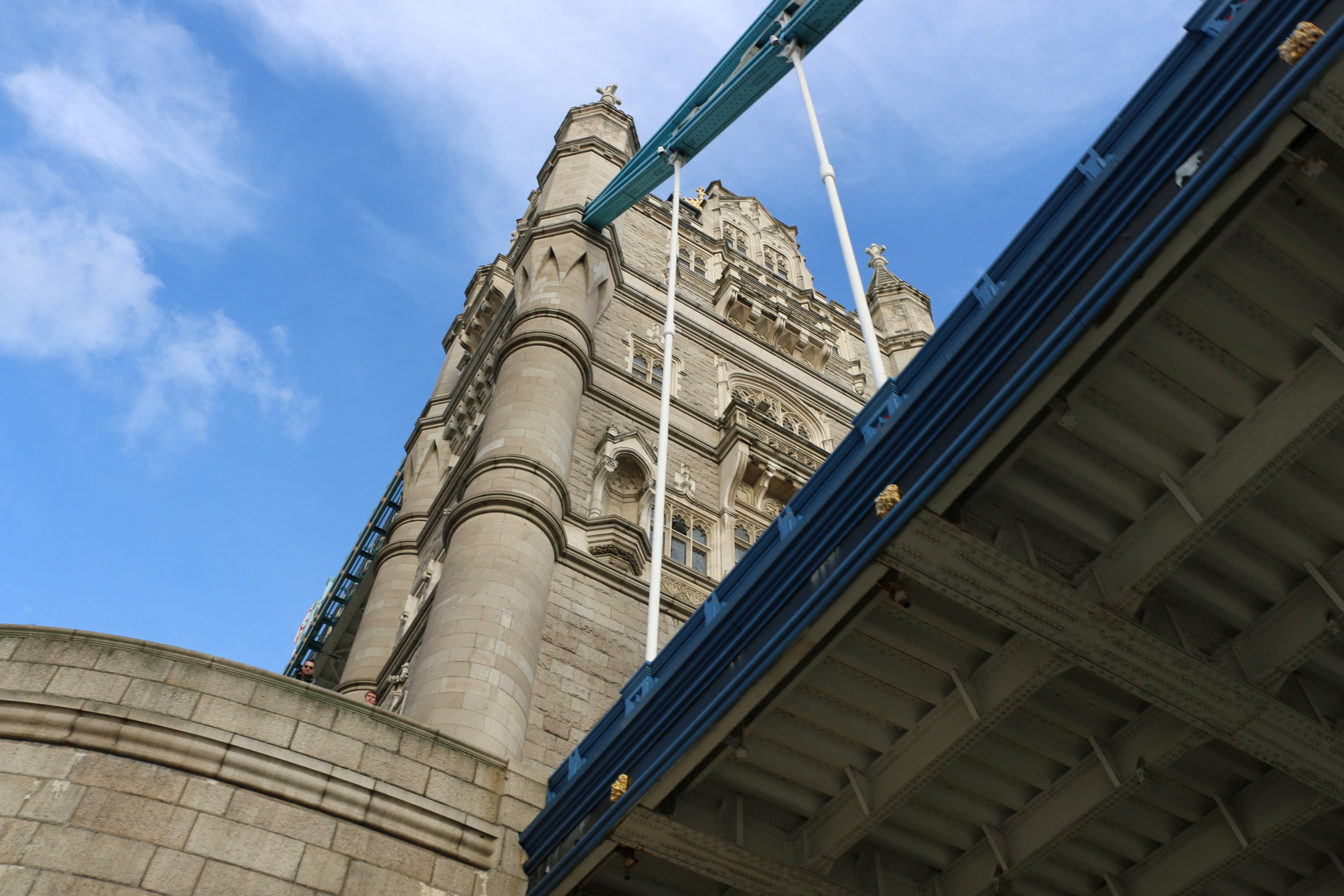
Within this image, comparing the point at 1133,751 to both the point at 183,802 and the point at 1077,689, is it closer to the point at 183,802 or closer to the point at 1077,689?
the point at 1077,689

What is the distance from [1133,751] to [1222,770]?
1.28m

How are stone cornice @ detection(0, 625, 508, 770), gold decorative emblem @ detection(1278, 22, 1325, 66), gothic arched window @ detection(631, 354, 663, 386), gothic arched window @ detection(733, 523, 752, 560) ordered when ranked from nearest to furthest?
1. gold decorative emblem @ detection(1278, 22, 1325, 66)
2. stone cornice @ detection(0, 625, 508, 770)
3. gothic arched window @ detection(733, 523, 752, 560)
4. gothic arched window @ detection(631, 354, 663, 386)

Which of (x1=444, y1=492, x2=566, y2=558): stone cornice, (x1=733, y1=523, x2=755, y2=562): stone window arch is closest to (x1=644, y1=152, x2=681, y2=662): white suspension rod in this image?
(x1=444, y1=492, x2=566, y2=558): stone cornice

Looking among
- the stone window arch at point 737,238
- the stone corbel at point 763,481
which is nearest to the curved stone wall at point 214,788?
the stone corbel at point 763,481

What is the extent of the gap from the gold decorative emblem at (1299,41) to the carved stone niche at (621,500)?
1709 cm

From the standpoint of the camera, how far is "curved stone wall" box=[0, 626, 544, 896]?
426 inches

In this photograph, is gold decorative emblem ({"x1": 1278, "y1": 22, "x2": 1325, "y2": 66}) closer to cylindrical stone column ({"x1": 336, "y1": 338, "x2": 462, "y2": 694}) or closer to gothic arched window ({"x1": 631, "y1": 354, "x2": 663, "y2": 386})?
cylindrical stone column ({"x1": 336, "y1": 338, "x2": 462, "y2": 694})

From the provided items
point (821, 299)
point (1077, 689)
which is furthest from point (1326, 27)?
point (821, 299)

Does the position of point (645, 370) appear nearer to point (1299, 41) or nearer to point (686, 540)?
point (686, 540)

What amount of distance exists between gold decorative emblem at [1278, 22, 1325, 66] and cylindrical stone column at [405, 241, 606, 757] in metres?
11.3

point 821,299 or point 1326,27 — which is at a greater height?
point 821,299

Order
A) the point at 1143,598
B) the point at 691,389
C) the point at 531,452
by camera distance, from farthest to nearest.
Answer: the point at 691,389, the point at 531,452, the point at 1143,598

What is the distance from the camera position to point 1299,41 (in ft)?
25.6

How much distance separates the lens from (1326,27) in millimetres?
7832
